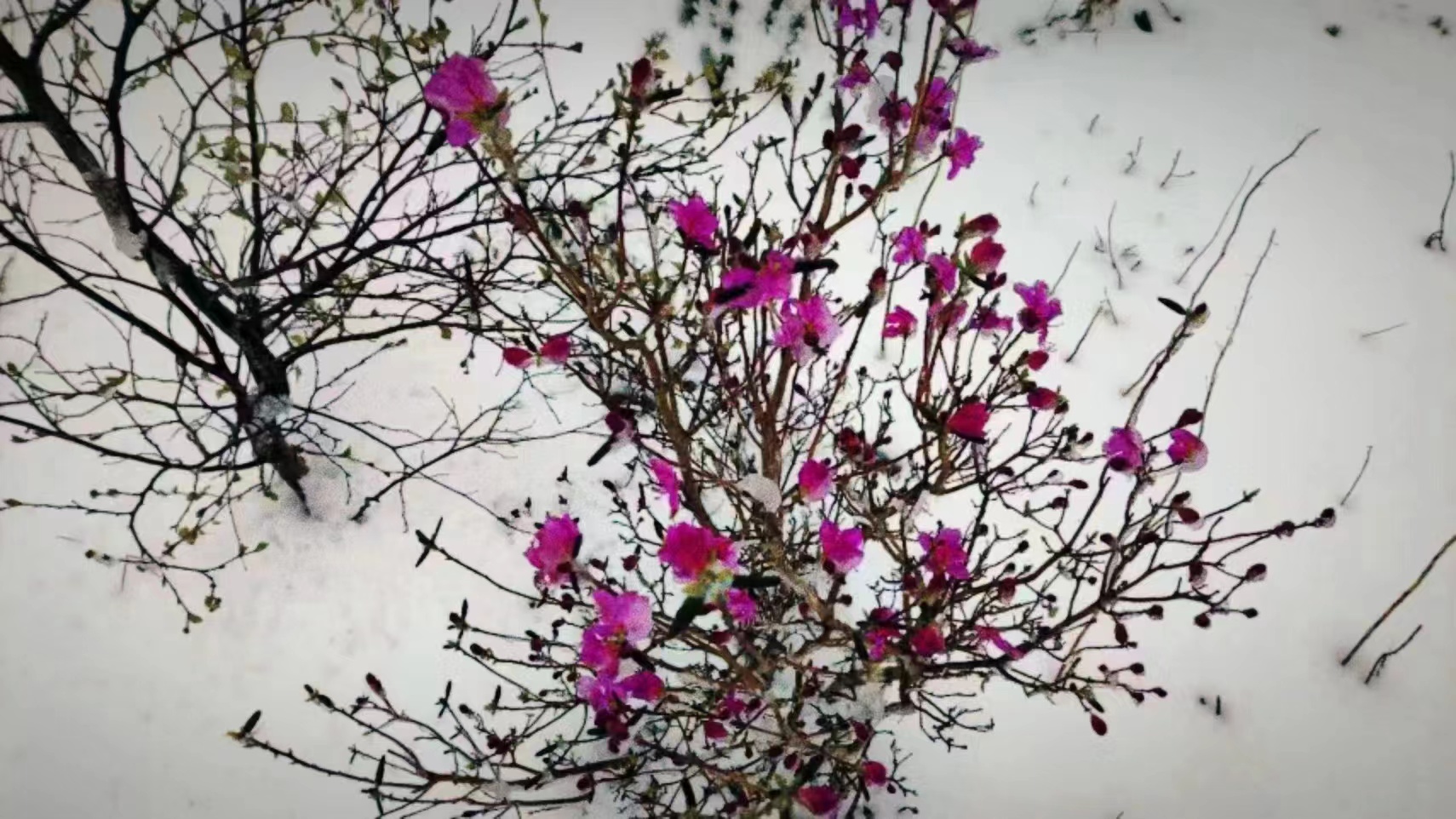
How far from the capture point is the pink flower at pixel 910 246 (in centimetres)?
155

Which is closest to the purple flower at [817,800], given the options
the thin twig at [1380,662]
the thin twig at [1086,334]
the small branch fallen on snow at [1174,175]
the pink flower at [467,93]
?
the pink flower at [467,93]

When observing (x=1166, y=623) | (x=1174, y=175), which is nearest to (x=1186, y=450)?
(x=1166, y=623)

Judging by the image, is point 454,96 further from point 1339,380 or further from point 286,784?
point 1339,380

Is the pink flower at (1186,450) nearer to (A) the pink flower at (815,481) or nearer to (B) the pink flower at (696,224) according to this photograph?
(A) the pink flower at (815,481)

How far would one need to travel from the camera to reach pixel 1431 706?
237 centimetres

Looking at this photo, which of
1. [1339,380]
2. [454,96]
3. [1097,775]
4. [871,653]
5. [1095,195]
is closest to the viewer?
[454,96]

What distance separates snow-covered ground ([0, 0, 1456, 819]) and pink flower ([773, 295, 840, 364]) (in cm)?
165

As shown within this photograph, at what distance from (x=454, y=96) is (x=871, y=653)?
1.44m

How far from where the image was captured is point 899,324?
1600 mm

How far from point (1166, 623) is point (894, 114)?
82.1 inches

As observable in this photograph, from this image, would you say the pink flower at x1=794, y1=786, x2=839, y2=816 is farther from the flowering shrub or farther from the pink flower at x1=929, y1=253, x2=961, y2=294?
the pink flower at x1=929, y1=253, x2=961, y2=294

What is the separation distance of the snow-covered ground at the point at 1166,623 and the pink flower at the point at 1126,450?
1309mm

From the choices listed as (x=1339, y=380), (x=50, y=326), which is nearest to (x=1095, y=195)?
(x=1339, y=380)

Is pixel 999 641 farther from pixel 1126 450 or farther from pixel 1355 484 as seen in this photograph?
pixel 1355 484
